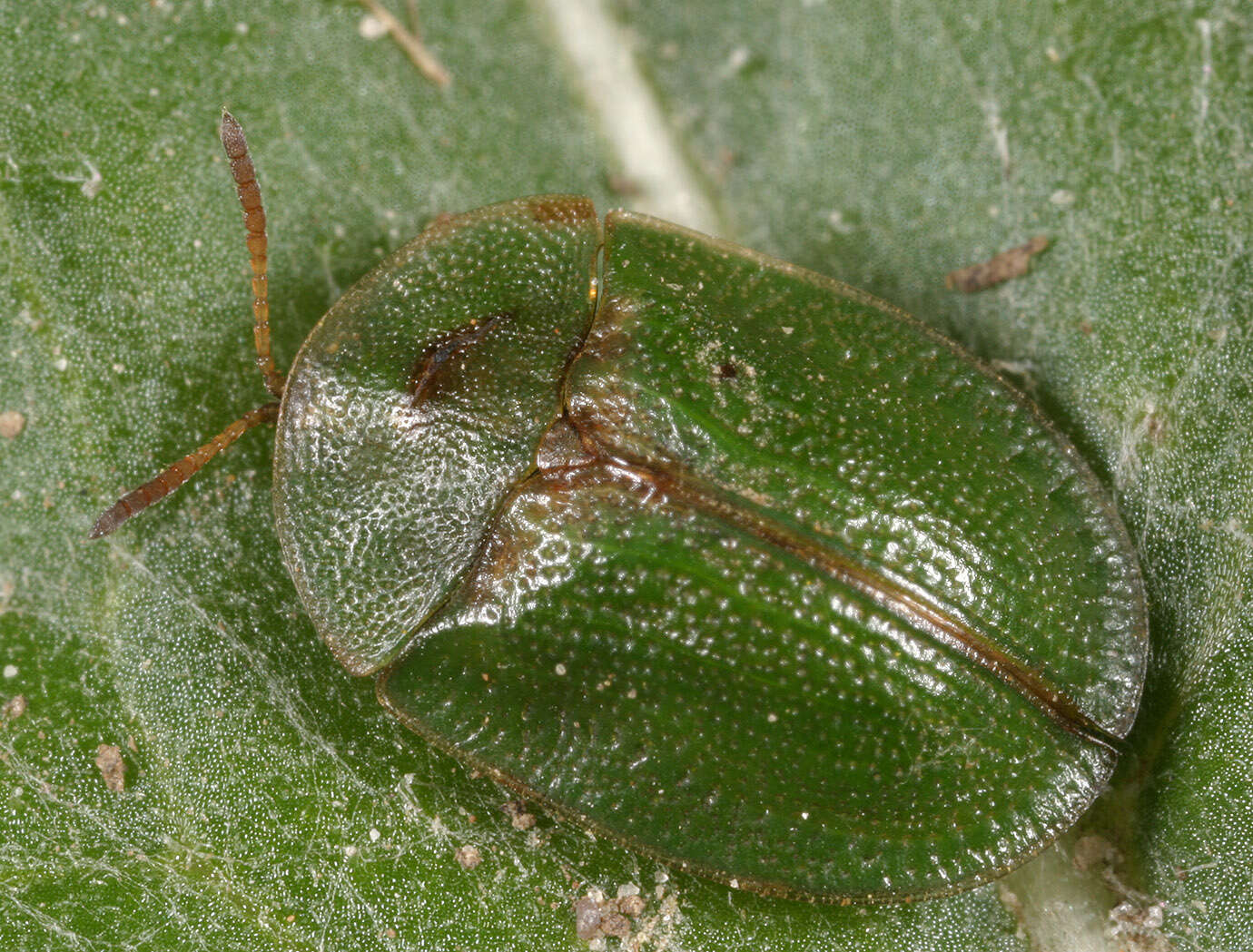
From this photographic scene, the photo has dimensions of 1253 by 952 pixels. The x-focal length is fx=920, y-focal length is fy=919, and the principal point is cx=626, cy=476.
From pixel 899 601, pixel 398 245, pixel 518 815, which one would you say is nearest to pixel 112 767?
pixel 518 815

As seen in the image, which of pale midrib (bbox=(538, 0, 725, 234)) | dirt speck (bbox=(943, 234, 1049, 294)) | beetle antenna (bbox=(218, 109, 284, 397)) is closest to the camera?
beetle antenna (bbox=(218, 109, 284, 397))

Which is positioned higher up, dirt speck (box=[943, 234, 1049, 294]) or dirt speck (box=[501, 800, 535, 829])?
dirt speck (box=[943, 234, 1049, 294])

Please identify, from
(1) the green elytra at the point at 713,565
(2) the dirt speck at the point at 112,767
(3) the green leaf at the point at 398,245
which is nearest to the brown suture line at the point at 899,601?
(1) the green elytra at the point at 713,565

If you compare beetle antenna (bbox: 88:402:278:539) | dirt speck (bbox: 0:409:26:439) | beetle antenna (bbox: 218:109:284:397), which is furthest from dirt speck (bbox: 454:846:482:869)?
dirt speck (bbox: 0:409:26:439)

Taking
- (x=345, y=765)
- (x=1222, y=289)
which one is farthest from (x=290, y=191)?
(x=1222, y=289)

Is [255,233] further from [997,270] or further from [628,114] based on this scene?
[997,270]

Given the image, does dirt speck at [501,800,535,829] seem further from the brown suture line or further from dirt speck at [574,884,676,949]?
the brown suture line
